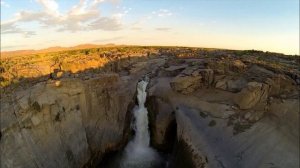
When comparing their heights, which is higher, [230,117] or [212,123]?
[230,117]

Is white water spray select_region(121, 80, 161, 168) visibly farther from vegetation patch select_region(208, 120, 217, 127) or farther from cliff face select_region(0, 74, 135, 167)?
vegetation patch select_region(208, 120, 217, 127)

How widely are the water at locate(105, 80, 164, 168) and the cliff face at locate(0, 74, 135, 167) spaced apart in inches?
58.9

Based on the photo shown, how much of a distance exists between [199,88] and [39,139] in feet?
54.7

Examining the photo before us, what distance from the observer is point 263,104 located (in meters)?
26.8

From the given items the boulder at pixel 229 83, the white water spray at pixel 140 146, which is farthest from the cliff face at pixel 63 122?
the boulder at pixel 229 83

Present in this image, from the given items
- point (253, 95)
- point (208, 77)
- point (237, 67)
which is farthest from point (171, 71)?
point (253, 95)

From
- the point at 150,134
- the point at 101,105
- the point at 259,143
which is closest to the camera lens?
the point at 259,143

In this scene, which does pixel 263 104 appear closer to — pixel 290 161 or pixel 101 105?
pixel 290 161

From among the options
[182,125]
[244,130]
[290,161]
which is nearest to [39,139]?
[182,125]

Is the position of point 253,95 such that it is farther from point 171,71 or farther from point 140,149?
point 171,71

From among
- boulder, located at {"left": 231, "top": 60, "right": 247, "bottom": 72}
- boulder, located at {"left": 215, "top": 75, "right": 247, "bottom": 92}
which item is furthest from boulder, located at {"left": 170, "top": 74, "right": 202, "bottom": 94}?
boulder, located at {"left": 231, "top": 60, "right": 247, "bottom": 72}

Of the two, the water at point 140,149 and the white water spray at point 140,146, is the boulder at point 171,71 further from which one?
the water at point 140,149

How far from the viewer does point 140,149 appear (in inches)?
1250

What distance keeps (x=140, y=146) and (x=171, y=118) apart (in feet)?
13.8
